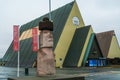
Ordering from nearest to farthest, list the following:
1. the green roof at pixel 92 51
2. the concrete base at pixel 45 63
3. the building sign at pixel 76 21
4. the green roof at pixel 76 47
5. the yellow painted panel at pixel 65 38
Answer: the concrete base at pixel 45 63 < the green roof at pixel 92 51 < the green roof at pixel 76 47 < the yellow painted panel at pixel 65 38 < the building sign at pixel 76 21

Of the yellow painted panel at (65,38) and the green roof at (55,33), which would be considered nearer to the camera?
the yellow painted panel at (65,38)

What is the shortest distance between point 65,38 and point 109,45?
13.4 m

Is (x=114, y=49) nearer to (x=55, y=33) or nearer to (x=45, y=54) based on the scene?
(x=55, y=33)

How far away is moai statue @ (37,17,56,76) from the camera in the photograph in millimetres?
14010

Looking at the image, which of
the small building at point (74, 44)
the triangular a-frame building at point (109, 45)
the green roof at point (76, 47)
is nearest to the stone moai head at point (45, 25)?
the small building at point (74, 44)

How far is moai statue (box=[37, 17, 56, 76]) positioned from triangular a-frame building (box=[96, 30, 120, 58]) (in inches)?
2160

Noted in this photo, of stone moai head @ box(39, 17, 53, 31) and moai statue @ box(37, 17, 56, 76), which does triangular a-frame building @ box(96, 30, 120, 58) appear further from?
stone moai head @ box(39, 17, 53, 31)

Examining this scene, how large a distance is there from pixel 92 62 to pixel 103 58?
3.37m

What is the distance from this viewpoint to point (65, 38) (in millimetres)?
63781

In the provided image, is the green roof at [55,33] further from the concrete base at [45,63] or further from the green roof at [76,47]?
the concrete base at [45,63]

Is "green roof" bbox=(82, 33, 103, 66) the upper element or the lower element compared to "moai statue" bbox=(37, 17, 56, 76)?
upper

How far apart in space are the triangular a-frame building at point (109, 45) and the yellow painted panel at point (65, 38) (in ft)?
30.3

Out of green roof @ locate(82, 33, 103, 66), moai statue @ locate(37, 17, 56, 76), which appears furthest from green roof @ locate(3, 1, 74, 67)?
moai statue @ locate(37, 17, 56, 76)

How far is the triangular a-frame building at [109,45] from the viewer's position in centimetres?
6919
